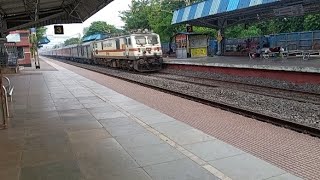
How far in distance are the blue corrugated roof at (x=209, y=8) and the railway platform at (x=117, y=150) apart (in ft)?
54.3

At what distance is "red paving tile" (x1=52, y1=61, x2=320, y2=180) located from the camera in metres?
5.05

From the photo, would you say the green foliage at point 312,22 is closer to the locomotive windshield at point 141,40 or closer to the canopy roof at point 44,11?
the locomotive windshield at point 141,40

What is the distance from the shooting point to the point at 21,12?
853 inches

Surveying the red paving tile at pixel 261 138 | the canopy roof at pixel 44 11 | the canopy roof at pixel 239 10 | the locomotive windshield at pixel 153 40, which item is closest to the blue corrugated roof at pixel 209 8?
the canopy roof at pixel 239 10

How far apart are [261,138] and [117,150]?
8.83 ft


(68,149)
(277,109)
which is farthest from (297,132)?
(68,149)

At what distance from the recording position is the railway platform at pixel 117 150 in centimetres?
453

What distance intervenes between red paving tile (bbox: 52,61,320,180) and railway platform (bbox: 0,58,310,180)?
0.33 meters

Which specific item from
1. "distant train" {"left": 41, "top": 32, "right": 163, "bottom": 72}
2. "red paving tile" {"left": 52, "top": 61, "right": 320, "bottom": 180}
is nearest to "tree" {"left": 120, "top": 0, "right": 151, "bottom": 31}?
"distant train" {"left": 41, "top": 32, "right": 163, "bottom": 72}

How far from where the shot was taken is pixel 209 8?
90.1 ft

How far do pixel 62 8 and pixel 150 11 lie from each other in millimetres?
28513

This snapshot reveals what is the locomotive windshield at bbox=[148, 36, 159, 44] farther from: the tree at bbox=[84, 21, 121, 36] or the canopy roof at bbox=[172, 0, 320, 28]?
the tree at bbox=[84, 21, 121, 36]

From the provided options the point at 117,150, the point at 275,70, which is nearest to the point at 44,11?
the point at 275,70

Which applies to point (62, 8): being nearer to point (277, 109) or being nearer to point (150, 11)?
point (277, 109)
